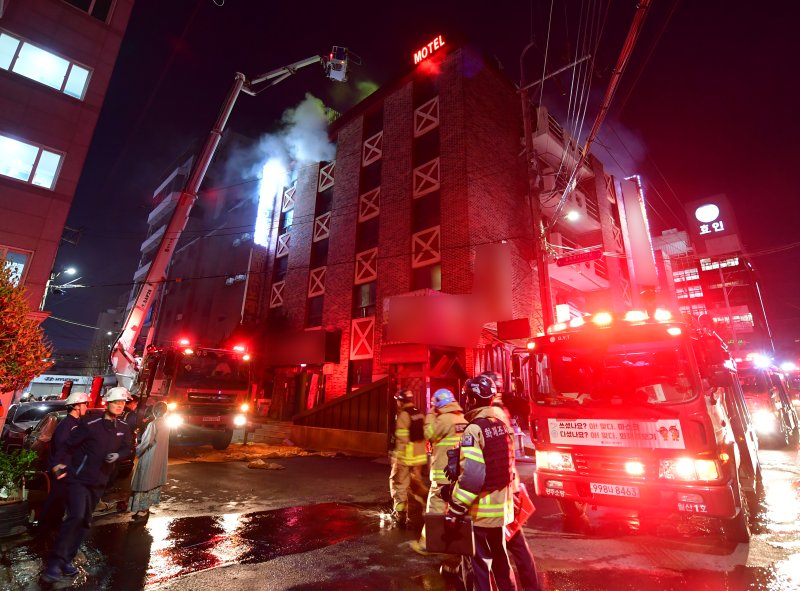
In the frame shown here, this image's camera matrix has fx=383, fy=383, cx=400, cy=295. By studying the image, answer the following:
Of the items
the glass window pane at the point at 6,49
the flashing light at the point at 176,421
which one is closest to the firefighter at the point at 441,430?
the flashing light at the point at 176,421

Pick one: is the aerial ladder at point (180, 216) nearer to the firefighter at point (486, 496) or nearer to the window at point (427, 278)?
the window at point (427, 278)

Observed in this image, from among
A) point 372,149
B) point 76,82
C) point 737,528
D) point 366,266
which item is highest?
point 372,149

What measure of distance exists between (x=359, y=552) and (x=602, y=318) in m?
4.39

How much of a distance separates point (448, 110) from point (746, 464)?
16009mm

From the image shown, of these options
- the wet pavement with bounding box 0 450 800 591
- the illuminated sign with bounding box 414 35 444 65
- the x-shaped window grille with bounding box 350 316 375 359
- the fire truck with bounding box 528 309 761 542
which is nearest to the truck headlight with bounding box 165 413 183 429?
the wet pavement with bounding box 0 450 800 591

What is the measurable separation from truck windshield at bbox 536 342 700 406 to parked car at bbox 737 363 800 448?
29.6ft

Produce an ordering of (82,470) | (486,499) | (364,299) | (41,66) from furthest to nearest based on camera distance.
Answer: (364,299) < (41,66) < (82,470) < (486,499)

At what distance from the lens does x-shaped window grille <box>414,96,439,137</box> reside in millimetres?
17828

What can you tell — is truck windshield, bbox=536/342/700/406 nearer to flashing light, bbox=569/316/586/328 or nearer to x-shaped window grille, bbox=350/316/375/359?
flashing light, bbox=569/316/586/328

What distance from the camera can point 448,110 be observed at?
56.2 ft

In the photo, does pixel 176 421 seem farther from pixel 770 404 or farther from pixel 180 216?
pixel 770 404

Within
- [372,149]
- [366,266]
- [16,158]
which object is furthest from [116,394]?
[372,149]

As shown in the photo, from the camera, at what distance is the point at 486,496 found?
297 centimetres

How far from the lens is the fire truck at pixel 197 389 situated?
11.0 m
